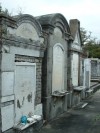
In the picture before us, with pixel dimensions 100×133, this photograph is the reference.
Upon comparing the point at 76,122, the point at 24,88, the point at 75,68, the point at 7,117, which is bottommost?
the point at 76,122

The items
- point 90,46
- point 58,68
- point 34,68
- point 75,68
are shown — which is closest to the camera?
point 34,68

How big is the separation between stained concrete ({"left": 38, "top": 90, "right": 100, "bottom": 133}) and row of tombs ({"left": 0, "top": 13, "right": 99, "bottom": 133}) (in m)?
0.33

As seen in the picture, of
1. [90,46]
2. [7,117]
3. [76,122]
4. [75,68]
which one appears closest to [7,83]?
[7,117]

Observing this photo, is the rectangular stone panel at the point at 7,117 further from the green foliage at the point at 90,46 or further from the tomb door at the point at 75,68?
the green foliage at the point at 90,46

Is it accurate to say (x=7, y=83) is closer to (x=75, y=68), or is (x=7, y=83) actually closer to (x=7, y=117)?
(x=7, y=117)

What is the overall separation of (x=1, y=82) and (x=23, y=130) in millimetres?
1465

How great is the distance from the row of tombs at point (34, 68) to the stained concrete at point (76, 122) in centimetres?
33

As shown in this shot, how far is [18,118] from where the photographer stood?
659 cm

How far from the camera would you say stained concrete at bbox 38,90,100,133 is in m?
7.64

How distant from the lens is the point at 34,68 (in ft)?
24.6

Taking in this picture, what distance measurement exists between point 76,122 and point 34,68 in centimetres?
259

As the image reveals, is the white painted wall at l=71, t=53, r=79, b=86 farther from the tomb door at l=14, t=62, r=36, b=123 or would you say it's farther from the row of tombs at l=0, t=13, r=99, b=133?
the tomb door at l=14, t=62, r=36, b=123

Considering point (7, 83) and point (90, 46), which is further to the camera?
point (90, 46)

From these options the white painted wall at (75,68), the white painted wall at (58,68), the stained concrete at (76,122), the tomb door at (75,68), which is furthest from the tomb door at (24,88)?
the tomb door at (75,68)
